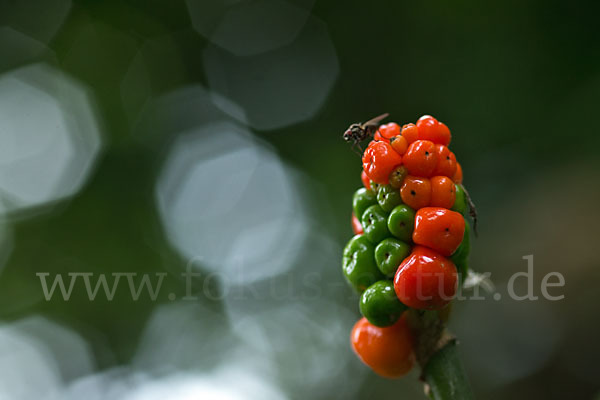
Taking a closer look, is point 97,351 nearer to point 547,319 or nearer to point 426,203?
point 547,319

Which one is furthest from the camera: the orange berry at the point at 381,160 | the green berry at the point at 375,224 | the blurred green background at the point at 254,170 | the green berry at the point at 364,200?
the blurred green background at the point at 254,170

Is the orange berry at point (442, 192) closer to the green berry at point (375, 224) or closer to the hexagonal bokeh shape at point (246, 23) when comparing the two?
the green berry at point (375, 224)

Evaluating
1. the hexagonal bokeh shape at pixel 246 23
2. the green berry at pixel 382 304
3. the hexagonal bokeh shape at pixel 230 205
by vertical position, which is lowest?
the hexagonal bokeh shape at pixel 230 205

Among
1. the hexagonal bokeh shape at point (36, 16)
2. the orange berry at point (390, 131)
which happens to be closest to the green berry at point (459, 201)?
the orange berry at point (390, 131)

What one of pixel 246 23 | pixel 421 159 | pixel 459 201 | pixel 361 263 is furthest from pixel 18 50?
pixel 459 201

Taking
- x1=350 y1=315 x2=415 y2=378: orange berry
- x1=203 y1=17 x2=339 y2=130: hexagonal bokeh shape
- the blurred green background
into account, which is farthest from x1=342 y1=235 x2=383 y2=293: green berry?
x1=203 y1=17 x2=339 y2=130: hexagonal bokeh shape

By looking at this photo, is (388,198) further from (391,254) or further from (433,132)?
(433,132)

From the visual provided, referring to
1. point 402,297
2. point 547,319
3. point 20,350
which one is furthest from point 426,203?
point 20,350
